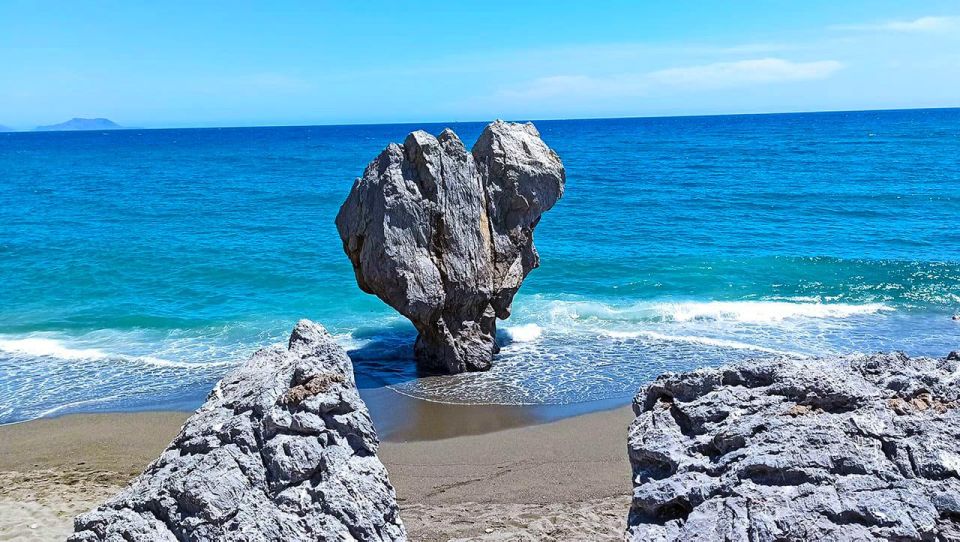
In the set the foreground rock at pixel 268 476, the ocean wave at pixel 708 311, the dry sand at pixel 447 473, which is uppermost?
the foreground rock at pixel 268 476

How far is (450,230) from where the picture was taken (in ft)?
48.2

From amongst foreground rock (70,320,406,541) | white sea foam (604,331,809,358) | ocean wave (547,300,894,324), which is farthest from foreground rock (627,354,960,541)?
ocean wave (547,300,894,324)

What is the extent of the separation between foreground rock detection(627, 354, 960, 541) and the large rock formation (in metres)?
8.65

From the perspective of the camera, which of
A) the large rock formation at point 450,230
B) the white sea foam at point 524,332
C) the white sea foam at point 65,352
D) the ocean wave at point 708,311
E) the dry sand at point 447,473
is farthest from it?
the ocean wave at point 708,311

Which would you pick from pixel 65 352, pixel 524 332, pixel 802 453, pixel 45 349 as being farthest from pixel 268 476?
pixel 45 349

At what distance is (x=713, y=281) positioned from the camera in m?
22.9

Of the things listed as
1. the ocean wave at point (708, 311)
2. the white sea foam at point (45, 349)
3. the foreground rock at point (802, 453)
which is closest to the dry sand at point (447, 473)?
the foreground rock at point (802, 453)

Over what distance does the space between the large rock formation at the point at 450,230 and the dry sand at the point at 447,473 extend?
7.31 ft

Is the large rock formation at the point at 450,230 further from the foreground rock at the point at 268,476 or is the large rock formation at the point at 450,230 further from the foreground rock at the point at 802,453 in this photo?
the foreground rock at the point at 802,453

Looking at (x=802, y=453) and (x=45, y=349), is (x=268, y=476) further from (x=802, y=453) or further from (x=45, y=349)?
(x=45, y=349)

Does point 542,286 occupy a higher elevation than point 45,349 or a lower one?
higher

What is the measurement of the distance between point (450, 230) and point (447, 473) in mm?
5197

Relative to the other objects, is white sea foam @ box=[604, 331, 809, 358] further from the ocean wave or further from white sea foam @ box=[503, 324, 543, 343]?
white sea foam @ box=[503, 324, 543, 343]

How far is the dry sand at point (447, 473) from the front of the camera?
9.02m
